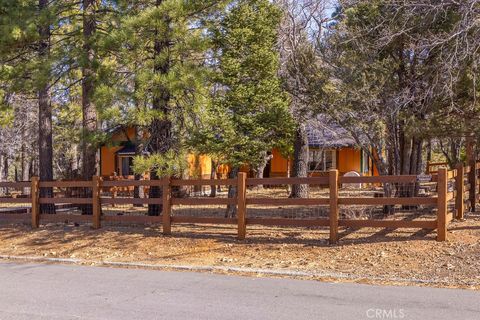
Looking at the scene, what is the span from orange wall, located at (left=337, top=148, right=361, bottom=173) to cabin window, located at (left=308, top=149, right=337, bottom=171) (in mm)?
356

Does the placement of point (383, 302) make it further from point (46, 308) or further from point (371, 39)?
point (371, 39)

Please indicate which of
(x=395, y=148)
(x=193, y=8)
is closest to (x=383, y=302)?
(x=395, y=148)

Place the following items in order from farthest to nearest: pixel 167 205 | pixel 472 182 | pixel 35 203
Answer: pixel 35 203, pixel 472 182, pixel 167 205

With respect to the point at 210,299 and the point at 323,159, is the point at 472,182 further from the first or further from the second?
the point at 323,159

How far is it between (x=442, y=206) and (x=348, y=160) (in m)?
22.3

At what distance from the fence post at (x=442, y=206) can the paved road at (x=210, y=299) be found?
2.61 metres

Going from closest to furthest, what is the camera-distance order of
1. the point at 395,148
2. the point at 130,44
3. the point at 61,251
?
the point at 61,251 < the point at 130,44 < the point at 395,148

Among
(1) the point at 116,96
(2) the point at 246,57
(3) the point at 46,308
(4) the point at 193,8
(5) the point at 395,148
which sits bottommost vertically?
(3) the point at 46,308

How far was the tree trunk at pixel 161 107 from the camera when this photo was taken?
42.9 feet

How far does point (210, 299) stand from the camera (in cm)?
776

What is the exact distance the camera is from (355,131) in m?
14.7

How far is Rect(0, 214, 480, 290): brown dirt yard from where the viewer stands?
9.19 metres

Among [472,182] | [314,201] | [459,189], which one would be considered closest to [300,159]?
[472,182]

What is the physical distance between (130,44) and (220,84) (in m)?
2.75
